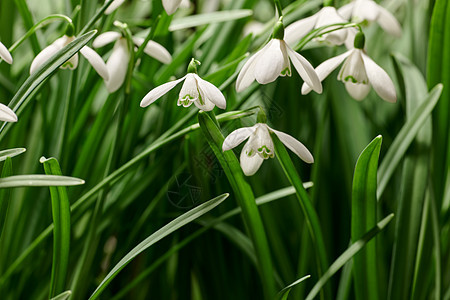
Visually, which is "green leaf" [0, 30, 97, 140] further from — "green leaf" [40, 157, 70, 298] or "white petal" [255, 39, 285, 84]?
"white petal" [255, 39, 285, 84]

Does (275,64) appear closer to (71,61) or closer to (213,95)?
(213,95)

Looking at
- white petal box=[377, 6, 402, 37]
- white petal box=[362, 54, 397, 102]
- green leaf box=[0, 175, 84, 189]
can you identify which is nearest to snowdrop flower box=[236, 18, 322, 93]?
white petal box=[362, 54, 397, 102]

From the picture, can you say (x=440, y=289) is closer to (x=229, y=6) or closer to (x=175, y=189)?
(x=175, y=189)

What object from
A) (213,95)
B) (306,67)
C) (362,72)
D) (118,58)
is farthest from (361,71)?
(118,58)

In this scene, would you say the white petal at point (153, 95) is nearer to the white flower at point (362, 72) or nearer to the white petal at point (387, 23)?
the white flower at point (362, 72)

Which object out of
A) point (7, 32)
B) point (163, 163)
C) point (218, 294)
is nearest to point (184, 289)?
point (218, 294)

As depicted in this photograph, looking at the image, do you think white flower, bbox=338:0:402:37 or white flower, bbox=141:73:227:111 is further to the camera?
white flower, bbox=338:0:402:37

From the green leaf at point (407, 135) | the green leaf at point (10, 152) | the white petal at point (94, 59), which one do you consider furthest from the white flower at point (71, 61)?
the green leaf at point (407, 135)
